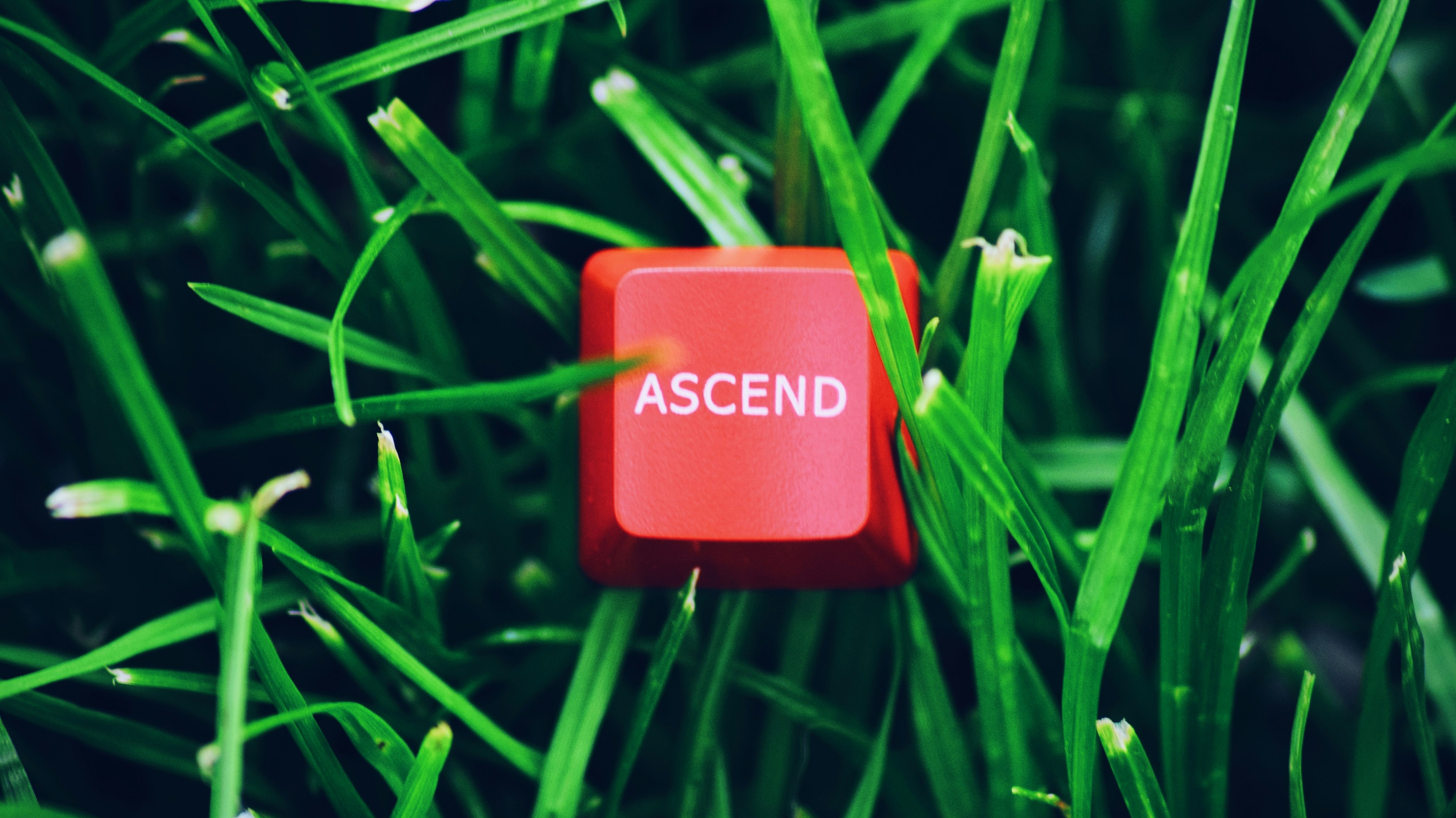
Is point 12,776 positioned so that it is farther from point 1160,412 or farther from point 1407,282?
point 1407,282

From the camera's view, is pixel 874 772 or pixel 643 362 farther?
pixel 874 772

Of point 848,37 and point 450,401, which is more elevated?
point 848,37

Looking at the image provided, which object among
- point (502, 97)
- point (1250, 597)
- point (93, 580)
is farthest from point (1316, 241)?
point (93, 580)

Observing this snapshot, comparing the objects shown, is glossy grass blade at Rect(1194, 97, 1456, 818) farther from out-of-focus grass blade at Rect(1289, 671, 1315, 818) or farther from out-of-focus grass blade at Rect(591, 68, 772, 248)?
out-of-focus grass blade at Rect(591, 68, 772, 248)

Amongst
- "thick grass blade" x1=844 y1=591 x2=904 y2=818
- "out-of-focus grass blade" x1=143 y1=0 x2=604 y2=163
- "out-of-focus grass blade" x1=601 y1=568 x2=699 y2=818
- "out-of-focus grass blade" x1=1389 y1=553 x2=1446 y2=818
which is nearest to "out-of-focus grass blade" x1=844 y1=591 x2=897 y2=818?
"thick grass blade" x1=844 y1=591 x2=904 y2=818

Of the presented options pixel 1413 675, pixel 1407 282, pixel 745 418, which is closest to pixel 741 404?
pixel 745 418

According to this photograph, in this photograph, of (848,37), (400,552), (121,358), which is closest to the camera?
(121,358)

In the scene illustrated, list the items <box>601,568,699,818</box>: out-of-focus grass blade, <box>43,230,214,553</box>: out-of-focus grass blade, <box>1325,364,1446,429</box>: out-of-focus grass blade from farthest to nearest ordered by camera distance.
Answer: <box>1325,364,1446,429</box>: out-of-focus grass blade
<box>601,568,699,818</box>: out-of-focus grass blade
<box>43,230,214,553</box>: out-of-focus grass blade

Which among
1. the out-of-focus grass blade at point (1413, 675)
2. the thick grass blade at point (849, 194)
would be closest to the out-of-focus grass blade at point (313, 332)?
the thick grass blade at point (849, 194)
